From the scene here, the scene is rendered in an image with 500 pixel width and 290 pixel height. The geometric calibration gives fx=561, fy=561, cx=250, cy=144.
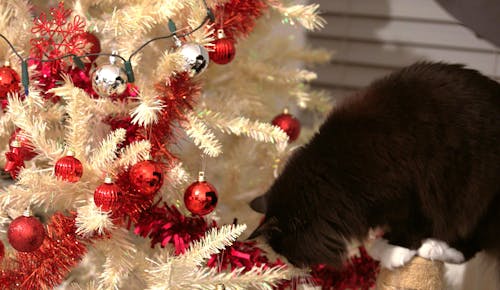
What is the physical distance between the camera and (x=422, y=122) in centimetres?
80

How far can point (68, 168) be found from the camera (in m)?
0.81

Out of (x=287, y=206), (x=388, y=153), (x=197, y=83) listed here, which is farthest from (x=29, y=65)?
(x=388, y=153)

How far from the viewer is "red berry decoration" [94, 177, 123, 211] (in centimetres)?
80

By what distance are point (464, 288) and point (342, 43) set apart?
2.75 ft

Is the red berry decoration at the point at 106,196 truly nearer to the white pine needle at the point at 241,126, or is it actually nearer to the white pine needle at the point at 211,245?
the white pine needle at the point at 211,245

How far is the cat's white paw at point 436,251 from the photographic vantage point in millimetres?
861

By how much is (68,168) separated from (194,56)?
25 cm

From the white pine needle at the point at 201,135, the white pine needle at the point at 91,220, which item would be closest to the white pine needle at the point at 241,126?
the white pine needle at the point at 201,135

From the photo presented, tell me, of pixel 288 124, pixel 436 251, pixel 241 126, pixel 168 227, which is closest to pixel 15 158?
pixel 168 227

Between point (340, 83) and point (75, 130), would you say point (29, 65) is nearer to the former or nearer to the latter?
point (75, 130)

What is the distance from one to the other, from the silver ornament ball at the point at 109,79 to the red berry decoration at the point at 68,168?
4.4 inches

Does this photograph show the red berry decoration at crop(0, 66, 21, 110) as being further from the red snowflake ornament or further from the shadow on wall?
the shadow on wall

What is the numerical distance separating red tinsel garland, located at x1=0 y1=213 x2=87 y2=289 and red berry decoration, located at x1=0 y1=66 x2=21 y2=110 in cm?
22

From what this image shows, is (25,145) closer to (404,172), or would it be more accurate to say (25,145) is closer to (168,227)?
(168,227)
